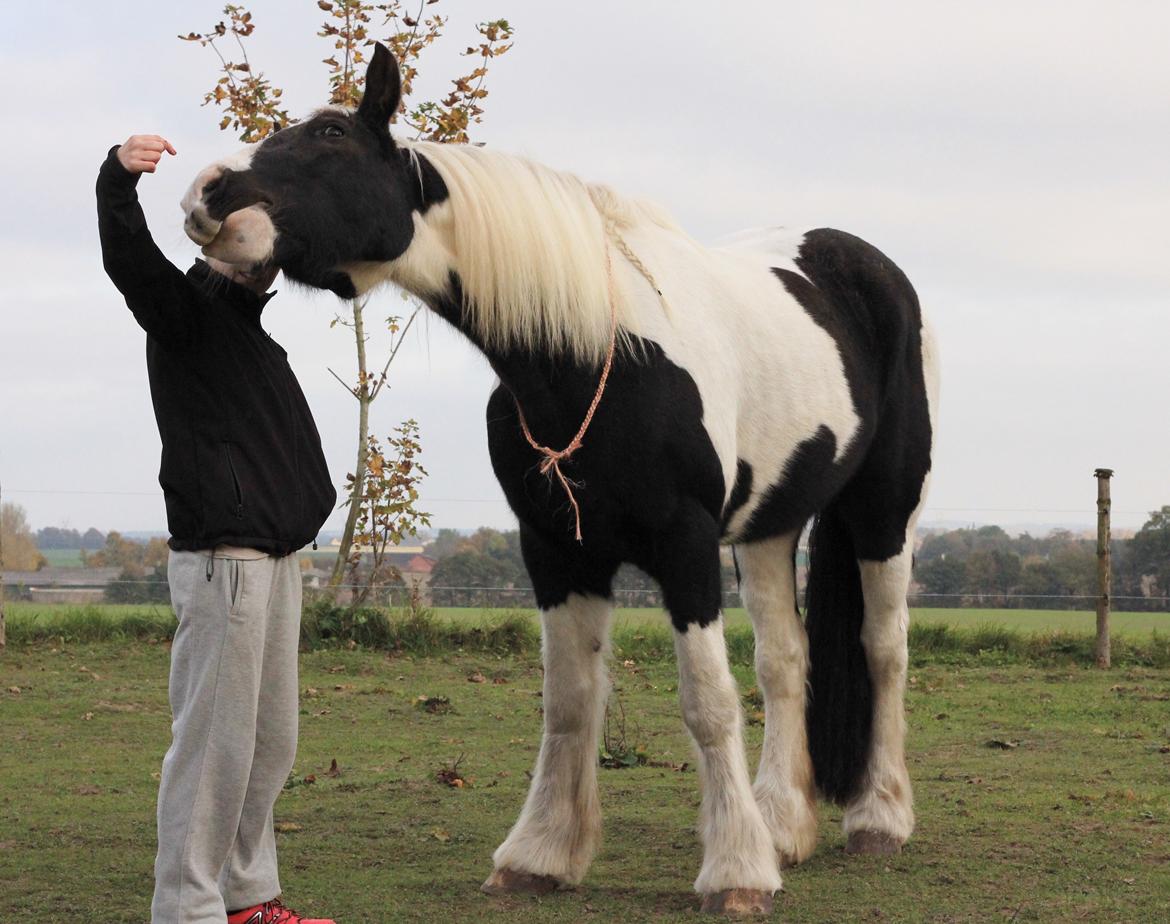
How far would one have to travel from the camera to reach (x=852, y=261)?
5203 millimetres

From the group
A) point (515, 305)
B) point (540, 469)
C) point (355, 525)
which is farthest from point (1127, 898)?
point (355, 525)

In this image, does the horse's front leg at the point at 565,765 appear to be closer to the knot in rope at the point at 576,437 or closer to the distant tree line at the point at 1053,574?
the knot in rope at the point at 576,437

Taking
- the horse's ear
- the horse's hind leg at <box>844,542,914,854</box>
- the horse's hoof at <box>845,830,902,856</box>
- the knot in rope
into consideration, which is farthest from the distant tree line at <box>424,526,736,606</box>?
the horse's ear

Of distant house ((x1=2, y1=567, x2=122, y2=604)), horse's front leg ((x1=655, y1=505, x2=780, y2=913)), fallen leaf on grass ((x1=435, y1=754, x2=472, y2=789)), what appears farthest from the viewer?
distant house ((x1=2, y1=567, x2=122, y2=604))

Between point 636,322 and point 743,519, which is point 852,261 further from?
point 636,322

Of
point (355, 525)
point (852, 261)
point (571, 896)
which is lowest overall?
point (571, 896)

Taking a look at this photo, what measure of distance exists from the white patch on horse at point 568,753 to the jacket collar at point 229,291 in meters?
1.32

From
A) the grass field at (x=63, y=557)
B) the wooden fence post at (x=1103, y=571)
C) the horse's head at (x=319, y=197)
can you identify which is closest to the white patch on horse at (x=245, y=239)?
the horse's head at (x=319, y=197)

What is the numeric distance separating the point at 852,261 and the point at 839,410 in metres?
0.82

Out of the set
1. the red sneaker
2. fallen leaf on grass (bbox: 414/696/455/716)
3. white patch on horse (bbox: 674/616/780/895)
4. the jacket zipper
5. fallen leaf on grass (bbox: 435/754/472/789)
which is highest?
the jacket zipper

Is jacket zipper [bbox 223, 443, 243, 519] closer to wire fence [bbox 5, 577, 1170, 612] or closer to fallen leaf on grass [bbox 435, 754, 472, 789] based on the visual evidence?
fallen leaf on grass [bbox 435, 754, 472, 789]

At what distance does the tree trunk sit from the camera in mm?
10445

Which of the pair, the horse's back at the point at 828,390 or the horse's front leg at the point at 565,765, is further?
the horse's back at the point at 828,390

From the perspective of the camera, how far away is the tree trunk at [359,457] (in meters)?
10.4
